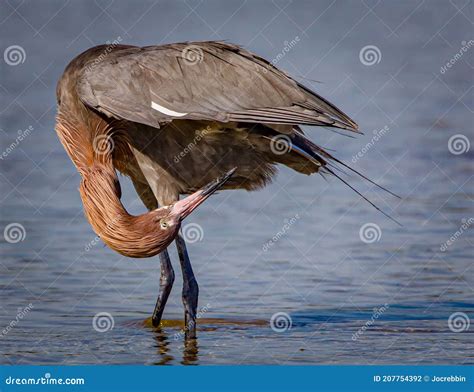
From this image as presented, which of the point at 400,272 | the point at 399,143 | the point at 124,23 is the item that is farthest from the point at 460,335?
the point at 124,23

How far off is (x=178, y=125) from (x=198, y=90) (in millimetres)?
401

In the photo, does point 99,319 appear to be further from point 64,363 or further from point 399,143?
point 399,143

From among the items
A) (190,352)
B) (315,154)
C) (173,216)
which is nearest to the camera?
(173,216)

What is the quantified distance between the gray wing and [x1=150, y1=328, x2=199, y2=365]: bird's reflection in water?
190cm

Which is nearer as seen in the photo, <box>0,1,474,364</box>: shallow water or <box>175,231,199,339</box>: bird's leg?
<box>0,1,474,364</box>: shallow water

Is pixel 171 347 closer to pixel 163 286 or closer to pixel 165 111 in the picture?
pixel 163 286

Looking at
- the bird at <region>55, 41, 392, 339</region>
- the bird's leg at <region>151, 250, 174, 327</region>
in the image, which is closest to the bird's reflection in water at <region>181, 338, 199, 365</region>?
the bird at <region>55, 41, 392, 339</region>

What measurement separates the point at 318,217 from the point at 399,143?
1979 millimetres

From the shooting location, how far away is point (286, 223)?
12.6 metres

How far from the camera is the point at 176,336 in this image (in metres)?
9.76

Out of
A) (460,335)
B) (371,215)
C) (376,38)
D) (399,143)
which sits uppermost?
(376,38)

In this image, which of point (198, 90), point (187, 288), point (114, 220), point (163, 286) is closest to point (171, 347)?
point (187, 288)

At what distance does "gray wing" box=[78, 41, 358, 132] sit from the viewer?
30.3ft

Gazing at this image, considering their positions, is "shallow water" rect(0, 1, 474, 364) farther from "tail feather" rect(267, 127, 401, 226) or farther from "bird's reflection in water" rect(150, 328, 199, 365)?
"tail feather" rect(267, 127, 401, 226)
